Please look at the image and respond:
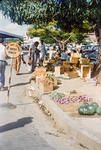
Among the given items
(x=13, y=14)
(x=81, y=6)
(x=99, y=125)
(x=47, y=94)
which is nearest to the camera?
(x=99, y=125)

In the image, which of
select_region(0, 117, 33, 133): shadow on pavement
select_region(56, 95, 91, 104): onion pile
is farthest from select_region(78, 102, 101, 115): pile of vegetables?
select_region(56, 95, 91, 104): onion pile

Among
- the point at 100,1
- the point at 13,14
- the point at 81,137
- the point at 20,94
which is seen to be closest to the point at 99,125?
the point at 81,137

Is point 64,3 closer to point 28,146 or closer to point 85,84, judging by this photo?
point 85,84

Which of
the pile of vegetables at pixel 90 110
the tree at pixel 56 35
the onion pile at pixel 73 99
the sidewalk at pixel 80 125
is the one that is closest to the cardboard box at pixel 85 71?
the sidewalk at pixel 80 125

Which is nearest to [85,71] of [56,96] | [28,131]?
[56,96]

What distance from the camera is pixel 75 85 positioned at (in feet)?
61.3

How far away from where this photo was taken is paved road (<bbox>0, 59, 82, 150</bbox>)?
9.19 meters

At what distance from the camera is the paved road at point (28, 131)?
9189 millimetres

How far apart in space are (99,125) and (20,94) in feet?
21.5

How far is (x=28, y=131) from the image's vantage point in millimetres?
10492

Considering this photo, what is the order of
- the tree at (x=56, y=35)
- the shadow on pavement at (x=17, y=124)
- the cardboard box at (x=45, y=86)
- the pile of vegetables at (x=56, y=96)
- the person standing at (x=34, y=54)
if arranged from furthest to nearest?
the tree at (x=56, y=35), the person standing at (x=34, y=54), the cardboard box at (x=45, y=86), the pile of vegetables at (x=56, y=96), the shadow on pavement at (x=17, y=124)

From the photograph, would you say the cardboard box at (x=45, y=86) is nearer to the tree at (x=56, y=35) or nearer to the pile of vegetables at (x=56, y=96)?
the pile of vegetables at (x=56, y=96)

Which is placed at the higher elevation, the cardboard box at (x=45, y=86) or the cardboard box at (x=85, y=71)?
the cardboard box at (x=85, y=71)

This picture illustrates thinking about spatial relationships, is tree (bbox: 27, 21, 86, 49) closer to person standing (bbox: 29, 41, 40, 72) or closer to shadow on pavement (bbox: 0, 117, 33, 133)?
person standing (bbox: 29, 41, 40, 72)
